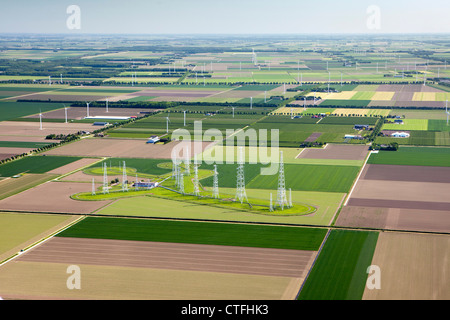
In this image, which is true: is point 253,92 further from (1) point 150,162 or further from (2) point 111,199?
(2) point 111,199

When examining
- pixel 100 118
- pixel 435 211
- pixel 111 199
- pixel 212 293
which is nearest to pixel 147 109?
pixel 100 118

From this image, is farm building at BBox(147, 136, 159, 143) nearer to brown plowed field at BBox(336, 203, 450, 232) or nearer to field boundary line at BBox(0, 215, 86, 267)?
field boundary line at BBox(0, 215, 86, 267)

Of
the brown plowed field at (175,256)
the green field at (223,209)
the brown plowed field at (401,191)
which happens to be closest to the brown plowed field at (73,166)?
the green field at (223,209)

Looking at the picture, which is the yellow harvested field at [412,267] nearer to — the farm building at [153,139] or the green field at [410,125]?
the farm building at [153,139]

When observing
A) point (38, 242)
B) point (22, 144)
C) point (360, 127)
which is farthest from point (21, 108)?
point (38, 242)

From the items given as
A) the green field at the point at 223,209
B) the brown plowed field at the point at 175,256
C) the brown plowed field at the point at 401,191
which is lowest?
the brown plowed field at the point at 175,256

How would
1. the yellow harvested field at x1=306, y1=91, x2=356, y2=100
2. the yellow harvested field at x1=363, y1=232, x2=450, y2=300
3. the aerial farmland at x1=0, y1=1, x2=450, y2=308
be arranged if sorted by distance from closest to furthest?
the yellow harvested field at x1=363, y1=232, x2=450, y2=300
the aerial farmland at x1=0, y1=1, x2=450, y2=308
the yellow harvested field at x1=306, y1=91, x2=356, y2=100

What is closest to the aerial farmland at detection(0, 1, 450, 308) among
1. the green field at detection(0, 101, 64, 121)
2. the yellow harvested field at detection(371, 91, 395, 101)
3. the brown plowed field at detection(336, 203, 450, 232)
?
the brown plowed field at detection(336, 203, 450, 232)
